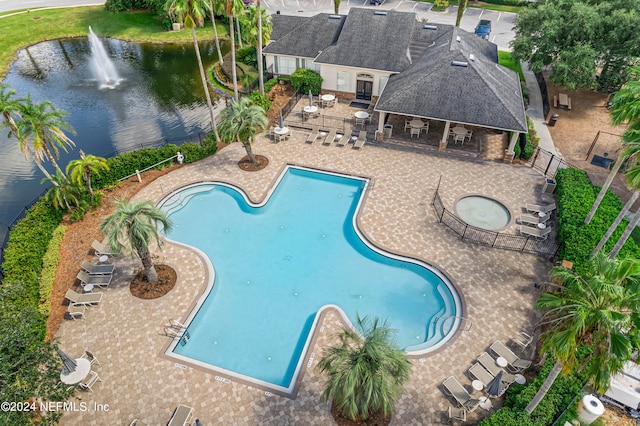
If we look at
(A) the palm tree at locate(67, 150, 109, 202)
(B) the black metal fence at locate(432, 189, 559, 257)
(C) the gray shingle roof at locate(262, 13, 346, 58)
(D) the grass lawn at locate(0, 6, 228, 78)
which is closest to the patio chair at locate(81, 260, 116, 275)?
(A) the palm tree at locate(67, 150, 109, 202)

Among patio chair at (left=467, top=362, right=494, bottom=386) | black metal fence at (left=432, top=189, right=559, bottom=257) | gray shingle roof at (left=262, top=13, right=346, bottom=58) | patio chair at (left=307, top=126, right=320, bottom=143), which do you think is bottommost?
patio chair at (left=467, top=362, right=494, bottom=386)

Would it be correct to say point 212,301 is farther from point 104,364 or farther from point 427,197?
point 427,197

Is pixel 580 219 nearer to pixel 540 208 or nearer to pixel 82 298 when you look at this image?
pixel 540 208

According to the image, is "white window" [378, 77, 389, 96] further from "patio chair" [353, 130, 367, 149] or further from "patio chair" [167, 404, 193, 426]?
"patio chair" [167, 404, 193, 426]

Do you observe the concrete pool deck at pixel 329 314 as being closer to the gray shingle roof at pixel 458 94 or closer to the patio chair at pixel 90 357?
the patio chair at pixel 90 357

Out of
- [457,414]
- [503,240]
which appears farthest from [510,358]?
[503,240]
